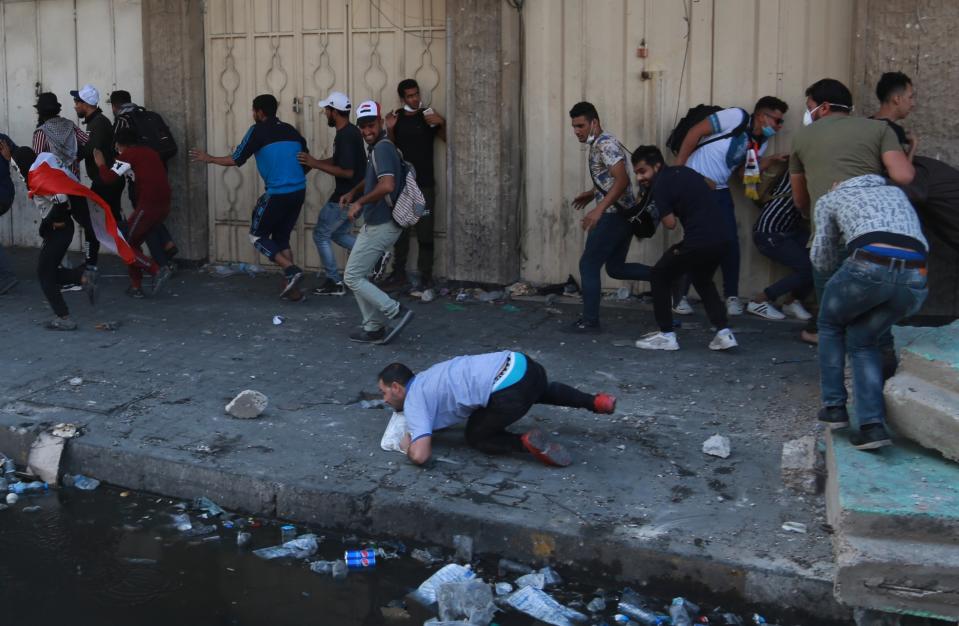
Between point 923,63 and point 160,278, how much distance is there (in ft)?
20.0

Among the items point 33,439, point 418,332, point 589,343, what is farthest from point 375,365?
point 33,439

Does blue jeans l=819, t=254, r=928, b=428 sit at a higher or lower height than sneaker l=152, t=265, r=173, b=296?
higher

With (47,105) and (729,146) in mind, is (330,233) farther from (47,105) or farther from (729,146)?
(729,146)

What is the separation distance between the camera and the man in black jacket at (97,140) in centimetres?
1025

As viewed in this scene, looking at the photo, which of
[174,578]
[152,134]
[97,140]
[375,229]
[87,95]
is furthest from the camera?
[152,134]

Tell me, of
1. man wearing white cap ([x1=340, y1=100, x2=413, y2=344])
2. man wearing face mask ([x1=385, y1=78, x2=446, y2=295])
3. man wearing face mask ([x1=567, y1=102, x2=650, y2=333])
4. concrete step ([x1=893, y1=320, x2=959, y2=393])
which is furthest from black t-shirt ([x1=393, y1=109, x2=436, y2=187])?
concrete step ([x1=893, y1=320, x2=959, y2=393])

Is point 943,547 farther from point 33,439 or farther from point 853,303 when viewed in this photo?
point 33,439

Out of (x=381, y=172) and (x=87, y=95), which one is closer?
(x=381, y=172)

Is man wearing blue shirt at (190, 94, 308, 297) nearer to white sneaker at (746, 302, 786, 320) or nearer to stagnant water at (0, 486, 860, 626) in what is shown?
white sneaker at (746, 302, 786, 320)

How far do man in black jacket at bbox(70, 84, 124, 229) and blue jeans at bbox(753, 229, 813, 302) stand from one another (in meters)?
5.56

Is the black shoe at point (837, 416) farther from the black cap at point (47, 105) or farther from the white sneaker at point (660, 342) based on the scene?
the black cap at point (47, 105)

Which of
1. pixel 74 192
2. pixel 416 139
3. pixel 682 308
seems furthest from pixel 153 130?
Answer: pixel 682 308

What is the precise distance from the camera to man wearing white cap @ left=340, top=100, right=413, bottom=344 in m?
7.87

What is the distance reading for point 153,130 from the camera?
10547 mm
